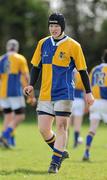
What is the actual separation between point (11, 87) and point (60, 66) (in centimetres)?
679

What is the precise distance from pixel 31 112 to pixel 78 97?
19148 mm

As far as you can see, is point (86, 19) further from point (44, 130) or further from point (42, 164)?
point (44, 130)

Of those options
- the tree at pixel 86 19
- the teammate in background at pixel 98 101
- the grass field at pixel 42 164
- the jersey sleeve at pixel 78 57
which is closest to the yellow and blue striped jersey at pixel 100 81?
the teammate in background at pixel 98 101

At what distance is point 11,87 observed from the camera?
17375 millimetres

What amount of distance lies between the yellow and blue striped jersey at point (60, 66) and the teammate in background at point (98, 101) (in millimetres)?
3071

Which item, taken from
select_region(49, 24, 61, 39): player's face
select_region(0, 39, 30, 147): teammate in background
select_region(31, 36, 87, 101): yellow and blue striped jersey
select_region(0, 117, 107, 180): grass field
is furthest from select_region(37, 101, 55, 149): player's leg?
select_region(0, 39, 30, 147): teammate in background

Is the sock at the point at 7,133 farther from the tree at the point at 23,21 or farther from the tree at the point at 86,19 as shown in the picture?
the tree at the point at 23,21

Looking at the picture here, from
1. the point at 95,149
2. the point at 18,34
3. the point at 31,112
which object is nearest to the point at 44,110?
the point at 95,149

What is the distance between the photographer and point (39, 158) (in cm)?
1377

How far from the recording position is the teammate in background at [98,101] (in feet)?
45.2

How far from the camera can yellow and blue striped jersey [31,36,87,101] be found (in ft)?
34.9

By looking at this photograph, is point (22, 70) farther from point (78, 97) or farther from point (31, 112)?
point (31, 112)

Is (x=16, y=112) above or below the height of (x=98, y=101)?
below

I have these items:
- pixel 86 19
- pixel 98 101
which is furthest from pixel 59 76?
pixel 86 19
